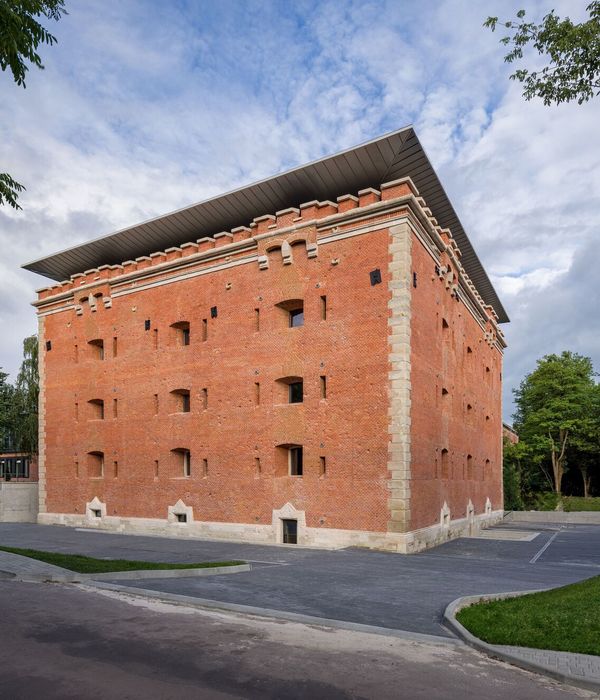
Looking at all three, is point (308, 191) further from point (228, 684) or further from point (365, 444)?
point (228, 684)

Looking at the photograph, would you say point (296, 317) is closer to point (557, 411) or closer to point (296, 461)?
point (296, 461)

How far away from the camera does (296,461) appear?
26.0 metres

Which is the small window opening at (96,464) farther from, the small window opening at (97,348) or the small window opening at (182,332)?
the small window opening at (182,332)

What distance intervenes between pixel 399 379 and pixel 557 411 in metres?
40.3

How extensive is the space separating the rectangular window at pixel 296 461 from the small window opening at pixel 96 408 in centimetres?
1303

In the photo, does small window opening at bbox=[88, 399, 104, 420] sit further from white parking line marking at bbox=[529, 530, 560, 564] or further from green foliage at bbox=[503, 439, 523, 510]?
green foliage at bbox=[503, 439, 523, 510]

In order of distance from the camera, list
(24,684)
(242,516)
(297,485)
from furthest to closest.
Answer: (242,516)
(297,485)
(24,684)

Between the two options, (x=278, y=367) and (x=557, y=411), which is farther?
(x=557, y=411)

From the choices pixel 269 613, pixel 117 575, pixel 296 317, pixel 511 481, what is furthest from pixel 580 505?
pixel 269 613

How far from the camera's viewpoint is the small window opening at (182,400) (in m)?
29.8

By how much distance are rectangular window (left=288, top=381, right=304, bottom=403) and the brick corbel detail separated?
15.2 ft

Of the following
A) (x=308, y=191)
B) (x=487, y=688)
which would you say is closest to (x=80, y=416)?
(x=308, y=191)

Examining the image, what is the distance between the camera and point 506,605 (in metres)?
11.6

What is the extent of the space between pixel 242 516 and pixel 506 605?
1639cm
